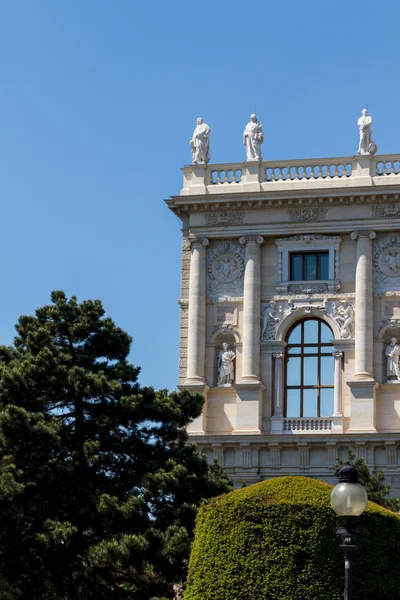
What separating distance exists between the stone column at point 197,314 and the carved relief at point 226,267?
0.33 m

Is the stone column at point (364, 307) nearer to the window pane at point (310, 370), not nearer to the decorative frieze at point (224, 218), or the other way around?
the window pane at point (310, 370)

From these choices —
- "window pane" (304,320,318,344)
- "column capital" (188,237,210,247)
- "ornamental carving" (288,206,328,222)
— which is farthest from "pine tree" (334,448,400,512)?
"column capital" (188,237,210,247)

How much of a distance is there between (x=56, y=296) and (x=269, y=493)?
13.5m

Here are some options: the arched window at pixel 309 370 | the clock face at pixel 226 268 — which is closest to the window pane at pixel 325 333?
the arched window at pixel 309 370

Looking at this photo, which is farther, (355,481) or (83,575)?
(83,575)

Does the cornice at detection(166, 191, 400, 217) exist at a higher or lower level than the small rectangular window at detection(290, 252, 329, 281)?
higher

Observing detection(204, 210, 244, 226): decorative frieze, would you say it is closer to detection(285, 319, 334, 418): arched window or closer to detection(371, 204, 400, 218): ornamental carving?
detection(285, 319, 334, 418): arched window

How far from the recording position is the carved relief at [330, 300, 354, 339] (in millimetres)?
50000

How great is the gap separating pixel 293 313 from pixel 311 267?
1.82 metres

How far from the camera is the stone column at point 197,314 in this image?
50656mm

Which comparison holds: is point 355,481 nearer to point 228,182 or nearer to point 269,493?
point 269,493

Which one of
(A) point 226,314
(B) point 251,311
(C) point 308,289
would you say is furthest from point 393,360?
(A) point 226,314

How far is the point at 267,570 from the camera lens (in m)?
24.2

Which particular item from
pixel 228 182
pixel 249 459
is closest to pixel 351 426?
pixel 249 459
